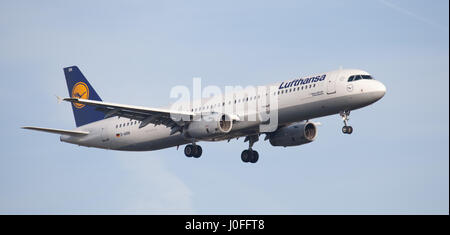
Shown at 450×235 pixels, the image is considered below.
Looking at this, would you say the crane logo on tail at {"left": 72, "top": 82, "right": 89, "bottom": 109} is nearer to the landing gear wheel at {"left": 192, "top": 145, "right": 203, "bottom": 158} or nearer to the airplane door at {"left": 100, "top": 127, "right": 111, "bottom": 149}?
the airplane door at {"left": 100, "top": 127, "right": 111, "bottom": 149}

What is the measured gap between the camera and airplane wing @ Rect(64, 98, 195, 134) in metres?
61.1

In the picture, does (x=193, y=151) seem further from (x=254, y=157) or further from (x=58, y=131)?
(x=58, y=131)

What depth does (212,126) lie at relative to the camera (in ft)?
200

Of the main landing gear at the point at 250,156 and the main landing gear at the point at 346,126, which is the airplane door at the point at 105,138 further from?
the main landing gear at the point at 346,126

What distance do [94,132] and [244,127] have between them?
15595mm

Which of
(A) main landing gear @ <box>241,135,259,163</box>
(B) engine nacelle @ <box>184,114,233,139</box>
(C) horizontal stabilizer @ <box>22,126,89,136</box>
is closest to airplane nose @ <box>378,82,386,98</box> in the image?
(B) engine nacelle @ <box>184,114,233,139</box>

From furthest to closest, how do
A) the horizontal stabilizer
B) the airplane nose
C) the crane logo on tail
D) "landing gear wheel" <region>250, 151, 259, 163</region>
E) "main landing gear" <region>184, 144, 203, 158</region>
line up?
the crane logo on tail, "landing gear wheel" <region>250, 151, 259, 163</region>, "main landing gear" <region>184, 144, 203, 158</region>, the horizontal stabilizer, the airplane nose

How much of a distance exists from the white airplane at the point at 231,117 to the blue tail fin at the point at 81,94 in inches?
4.2

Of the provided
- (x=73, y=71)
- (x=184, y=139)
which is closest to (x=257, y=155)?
(x=184, y=139)

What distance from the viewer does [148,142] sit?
6662cm

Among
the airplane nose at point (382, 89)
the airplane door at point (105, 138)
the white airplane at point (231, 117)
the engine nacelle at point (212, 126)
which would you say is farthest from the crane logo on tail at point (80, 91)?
the airplane nose at point (382, 89)

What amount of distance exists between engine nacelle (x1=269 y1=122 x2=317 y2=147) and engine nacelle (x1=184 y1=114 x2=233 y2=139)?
302 inches

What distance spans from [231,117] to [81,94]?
2009cm

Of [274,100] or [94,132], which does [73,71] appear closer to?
[94,132]
